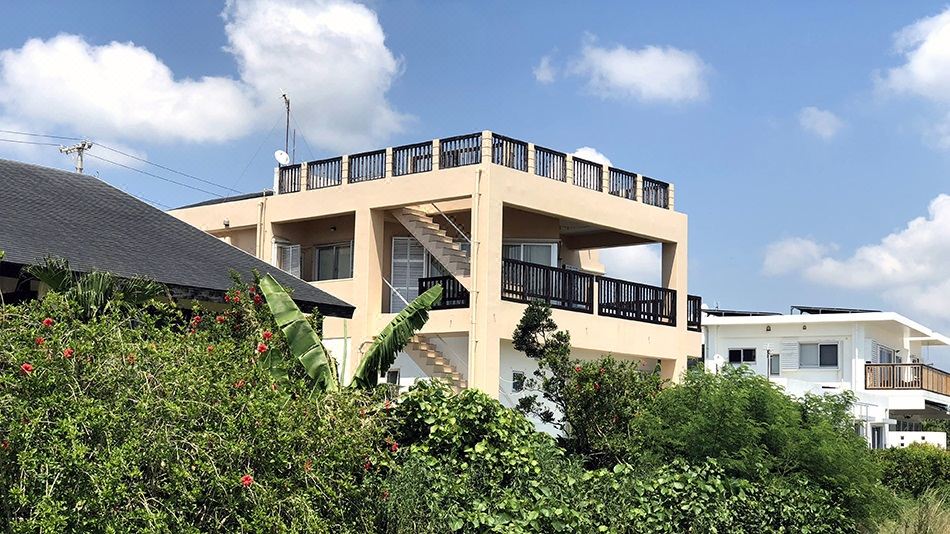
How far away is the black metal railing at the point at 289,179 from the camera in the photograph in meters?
29.7

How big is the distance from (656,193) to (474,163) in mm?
6920

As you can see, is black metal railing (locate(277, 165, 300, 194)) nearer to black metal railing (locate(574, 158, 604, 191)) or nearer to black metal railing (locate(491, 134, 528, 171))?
black metal railing (locate(491, 134, 528, 171))

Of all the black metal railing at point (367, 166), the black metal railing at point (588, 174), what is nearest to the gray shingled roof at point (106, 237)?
the black metal railing at point (367, 166)

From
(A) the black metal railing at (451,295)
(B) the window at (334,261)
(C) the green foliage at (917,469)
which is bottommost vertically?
(C) the green foliage at (917,469)

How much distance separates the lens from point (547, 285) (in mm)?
27359

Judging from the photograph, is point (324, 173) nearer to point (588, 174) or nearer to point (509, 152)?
point (509, 152)

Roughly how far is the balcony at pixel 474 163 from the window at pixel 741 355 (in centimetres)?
A: 1512

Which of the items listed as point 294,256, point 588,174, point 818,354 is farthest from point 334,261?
point 818,354

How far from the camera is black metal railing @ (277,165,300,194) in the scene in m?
29.7

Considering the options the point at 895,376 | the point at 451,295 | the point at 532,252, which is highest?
the point at 532,252

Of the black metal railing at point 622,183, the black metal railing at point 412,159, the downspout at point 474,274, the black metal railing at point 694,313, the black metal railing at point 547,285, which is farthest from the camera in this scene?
the black metal railing at point 694,313

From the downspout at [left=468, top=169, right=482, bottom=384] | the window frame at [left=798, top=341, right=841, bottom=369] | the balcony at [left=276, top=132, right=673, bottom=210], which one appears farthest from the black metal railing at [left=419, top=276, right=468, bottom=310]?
the window frame at [left=798, top=341, right=841, bottom=369]

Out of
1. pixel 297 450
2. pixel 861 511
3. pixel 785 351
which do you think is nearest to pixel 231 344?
pixel 297 450

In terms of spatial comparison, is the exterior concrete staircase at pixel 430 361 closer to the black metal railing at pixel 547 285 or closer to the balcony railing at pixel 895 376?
the black metal railing at pixel 547 285
